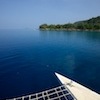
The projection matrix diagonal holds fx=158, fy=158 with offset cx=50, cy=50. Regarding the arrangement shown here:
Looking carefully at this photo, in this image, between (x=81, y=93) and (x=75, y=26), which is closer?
(x=81, y=93)

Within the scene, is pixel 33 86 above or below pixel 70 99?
below

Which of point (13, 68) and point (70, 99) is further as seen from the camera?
point (13, 68)

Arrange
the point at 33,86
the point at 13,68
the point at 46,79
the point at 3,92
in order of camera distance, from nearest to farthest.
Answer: the point at 3,92
the point at 33,86
the point at 46,79
the point at 13,68

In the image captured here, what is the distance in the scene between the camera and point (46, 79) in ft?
89.1

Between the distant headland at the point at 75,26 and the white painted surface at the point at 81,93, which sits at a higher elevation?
the white painted surface at the point at 81,93

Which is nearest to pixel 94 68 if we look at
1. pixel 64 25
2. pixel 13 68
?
pixel 13 68

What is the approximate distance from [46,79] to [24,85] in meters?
4.19

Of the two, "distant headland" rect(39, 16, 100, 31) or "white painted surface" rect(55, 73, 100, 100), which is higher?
"white painted surface" rect(55, 73, 100, 100)

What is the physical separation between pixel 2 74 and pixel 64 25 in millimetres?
148430

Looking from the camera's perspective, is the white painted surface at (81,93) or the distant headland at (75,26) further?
the distant headland at (75,26)

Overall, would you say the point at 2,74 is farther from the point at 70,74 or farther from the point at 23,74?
the point at 70,74

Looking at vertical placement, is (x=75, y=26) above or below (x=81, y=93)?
below

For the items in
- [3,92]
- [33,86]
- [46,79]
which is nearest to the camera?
[3,92]

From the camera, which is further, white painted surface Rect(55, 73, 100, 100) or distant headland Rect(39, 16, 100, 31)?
distant headland Rect(39, 16, 100, 31)
